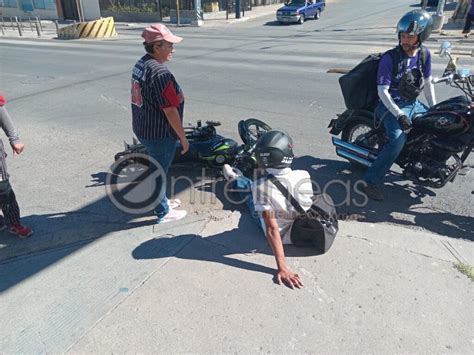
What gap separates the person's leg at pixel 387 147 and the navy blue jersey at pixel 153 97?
7.05ft

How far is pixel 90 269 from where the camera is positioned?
122 inches

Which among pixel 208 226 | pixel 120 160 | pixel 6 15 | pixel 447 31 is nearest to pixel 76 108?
pixel 120 160

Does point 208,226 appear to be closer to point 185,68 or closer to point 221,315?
point 221,315

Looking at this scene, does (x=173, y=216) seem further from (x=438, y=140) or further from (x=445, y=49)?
(x=445, y=49)

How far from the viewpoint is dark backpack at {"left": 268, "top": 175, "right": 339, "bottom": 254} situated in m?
3.14

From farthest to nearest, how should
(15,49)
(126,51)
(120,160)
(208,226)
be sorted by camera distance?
(15,49), (126,51), (120,160), (208,226)

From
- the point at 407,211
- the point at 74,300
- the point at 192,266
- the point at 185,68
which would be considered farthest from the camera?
the point at 185,68

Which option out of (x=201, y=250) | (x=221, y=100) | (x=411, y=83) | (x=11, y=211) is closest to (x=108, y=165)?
(x=11, y=211)

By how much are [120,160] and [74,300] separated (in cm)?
243

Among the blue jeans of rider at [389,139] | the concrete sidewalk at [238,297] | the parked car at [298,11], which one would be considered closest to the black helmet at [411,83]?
the blue jeans of rider at [389,139]

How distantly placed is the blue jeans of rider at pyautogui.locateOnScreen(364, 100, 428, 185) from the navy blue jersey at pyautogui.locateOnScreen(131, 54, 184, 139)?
215cm

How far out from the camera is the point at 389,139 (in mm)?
4012

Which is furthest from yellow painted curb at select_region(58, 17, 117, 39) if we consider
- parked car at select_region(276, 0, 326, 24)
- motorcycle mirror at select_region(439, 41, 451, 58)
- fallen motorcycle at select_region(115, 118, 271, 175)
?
motorcycle mirror at select_region(439, 41, 451, 58)

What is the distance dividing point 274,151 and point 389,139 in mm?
1742
